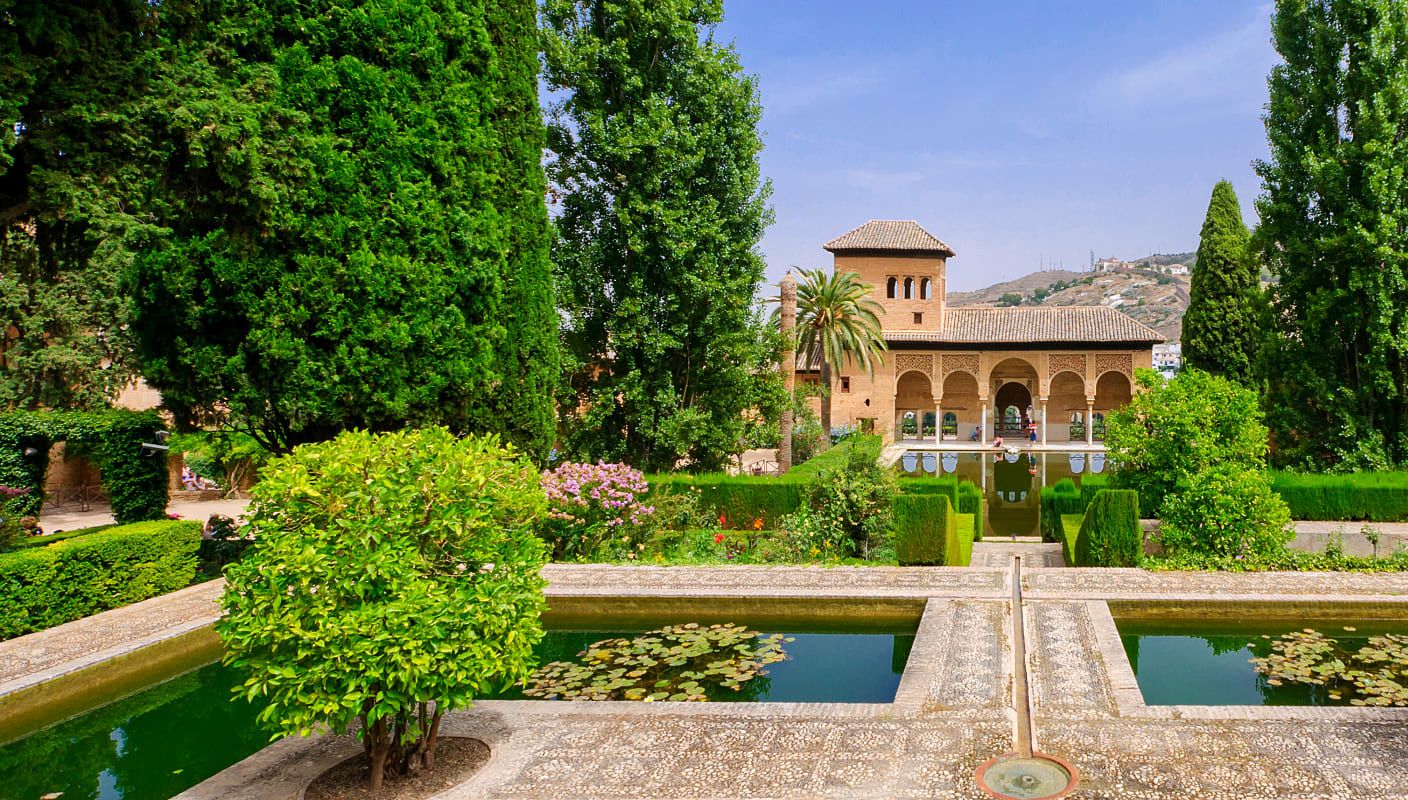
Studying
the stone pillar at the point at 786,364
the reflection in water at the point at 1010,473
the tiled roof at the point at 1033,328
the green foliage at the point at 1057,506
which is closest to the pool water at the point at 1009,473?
the reflection in water at the point at 1010,473

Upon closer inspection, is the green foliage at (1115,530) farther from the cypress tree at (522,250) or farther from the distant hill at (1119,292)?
the distant hill at (1119,292)

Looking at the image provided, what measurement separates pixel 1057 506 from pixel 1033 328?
2297 centimetres

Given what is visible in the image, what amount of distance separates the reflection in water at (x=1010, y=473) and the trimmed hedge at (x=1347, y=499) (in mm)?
3455

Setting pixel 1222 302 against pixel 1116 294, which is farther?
pixel 1116 294

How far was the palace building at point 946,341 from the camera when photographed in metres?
32.2

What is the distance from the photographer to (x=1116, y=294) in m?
115

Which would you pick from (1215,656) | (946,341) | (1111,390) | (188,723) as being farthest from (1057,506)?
(1111,390)

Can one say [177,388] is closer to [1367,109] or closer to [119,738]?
[119,738]

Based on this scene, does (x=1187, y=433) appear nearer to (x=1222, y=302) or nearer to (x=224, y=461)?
(x=1222, y=302)

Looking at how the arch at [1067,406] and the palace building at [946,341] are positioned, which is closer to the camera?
the palace building at [946,341]

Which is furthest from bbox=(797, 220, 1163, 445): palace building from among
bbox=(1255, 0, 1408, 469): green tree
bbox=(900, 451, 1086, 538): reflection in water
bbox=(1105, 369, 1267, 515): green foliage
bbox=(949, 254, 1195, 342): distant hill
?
bbox=(949, 254, 1195, 342): distant hill

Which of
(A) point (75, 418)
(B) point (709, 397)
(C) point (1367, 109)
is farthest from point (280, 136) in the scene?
(C) point (1367, 109)

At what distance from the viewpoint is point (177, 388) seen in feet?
28.4

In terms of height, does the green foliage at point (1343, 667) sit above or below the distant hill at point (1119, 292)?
below
